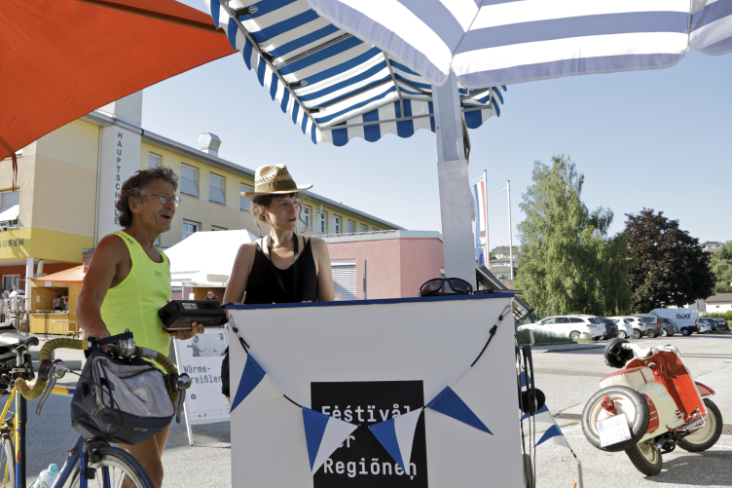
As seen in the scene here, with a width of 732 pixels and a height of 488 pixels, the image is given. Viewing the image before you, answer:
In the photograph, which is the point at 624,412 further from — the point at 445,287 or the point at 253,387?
the point at 253,387

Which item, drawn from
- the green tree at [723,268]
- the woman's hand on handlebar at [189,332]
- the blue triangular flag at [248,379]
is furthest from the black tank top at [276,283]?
the green tree at [723,268]

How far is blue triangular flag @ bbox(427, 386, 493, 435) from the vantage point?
1.93m

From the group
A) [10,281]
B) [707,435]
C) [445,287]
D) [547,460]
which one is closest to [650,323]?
[707,435]

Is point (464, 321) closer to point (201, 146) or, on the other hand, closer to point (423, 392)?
point (423, 392)

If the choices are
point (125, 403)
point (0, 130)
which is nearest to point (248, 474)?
point (125, 403)

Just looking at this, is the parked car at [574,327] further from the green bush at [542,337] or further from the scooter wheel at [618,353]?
the scooter wheel at [618,353]

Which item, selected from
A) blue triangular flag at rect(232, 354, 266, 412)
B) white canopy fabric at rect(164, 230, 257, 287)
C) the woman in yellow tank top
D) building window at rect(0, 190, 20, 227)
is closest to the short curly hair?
the woman in yellow tank top

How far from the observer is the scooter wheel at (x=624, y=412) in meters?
4.22

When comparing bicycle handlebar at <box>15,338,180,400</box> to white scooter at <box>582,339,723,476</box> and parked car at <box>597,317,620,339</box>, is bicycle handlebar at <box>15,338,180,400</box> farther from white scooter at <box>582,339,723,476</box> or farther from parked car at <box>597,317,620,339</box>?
parked car at <box>597,317,620,339</box>

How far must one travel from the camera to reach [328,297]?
118 inches

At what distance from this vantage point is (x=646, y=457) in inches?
174

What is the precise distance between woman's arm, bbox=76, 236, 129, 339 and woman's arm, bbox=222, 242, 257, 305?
1.91 ft

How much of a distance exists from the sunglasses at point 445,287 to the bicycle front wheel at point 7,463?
2.25 m

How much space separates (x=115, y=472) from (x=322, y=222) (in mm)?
38784
